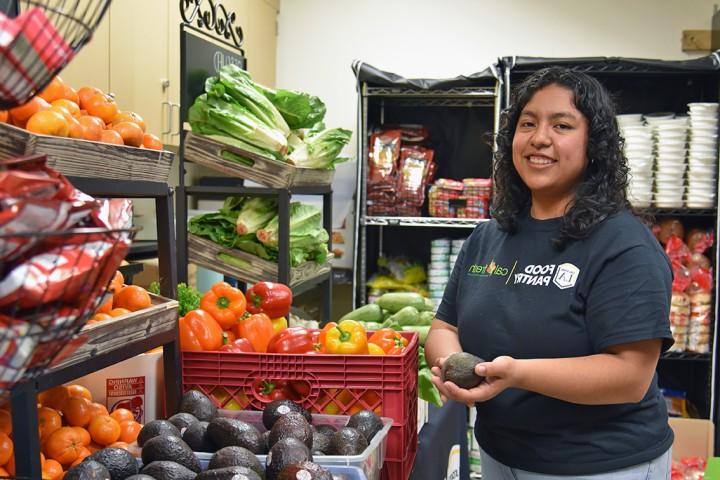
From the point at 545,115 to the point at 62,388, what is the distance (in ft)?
3.86

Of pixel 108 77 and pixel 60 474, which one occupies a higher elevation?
pixel 108 77

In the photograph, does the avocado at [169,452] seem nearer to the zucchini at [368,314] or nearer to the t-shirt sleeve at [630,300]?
the t-shirt sleeve at [630,300]

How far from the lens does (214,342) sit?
5.95ft

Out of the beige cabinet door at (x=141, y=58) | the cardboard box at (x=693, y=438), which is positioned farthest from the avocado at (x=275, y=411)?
the cardboard box at (x=693, y=438)

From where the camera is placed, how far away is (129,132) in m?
1.38

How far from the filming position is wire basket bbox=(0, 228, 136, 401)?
19.9 inches

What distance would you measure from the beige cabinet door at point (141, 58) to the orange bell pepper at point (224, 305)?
1.39 metres

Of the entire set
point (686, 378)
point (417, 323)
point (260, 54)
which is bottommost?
point (686, 378)

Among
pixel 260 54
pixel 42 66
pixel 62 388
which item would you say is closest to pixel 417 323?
pixel 62 388

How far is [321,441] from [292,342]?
0.45m

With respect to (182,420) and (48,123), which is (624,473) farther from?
(48,123)

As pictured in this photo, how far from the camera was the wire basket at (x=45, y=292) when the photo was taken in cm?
50

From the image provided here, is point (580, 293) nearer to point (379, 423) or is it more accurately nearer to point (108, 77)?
point (379, 423)

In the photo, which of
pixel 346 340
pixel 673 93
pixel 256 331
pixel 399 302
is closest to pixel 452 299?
pixel 346 340
